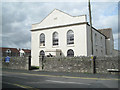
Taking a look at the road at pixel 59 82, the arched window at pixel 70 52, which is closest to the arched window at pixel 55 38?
the arched window at pixel 70 52

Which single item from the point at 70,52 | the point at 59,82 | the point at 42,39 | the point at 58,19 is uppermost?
the point at 58,19

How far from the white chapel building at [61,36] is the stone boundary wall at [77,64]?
19.9 feet

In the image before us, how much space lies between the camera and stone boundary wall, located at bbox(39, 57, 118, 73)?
46.9ft

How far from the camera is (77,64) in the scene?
15922 mm

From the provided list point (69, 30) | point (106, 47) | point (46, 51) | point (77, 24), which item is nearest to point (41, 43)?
point (46, 51)

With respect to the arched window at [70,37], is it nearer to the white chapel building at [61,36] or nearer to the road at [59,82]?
the white chapel building at [61,36]

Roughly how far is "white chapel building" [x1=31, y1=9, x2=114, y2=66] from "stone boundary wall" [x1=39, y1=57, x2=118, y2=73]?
6072 millimetres

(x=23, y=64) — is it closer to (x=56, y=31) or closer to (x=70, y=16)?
(x=56, y=31)

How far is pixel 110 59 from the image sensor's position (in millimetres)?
14227

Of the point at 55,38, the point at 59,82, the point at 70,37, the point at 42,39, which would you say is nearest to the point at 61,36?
the point at 55,38

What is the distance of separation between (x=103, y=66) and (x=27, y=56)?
37.4ft

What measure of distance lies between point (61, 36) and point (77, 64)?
10494 mm

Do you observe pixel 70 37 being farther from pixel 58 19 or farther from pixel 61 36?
pixel 58 19

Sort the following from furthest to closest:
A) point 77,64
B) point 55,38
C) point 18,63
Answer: point 55,38 → point 18,63 → point 77,64
